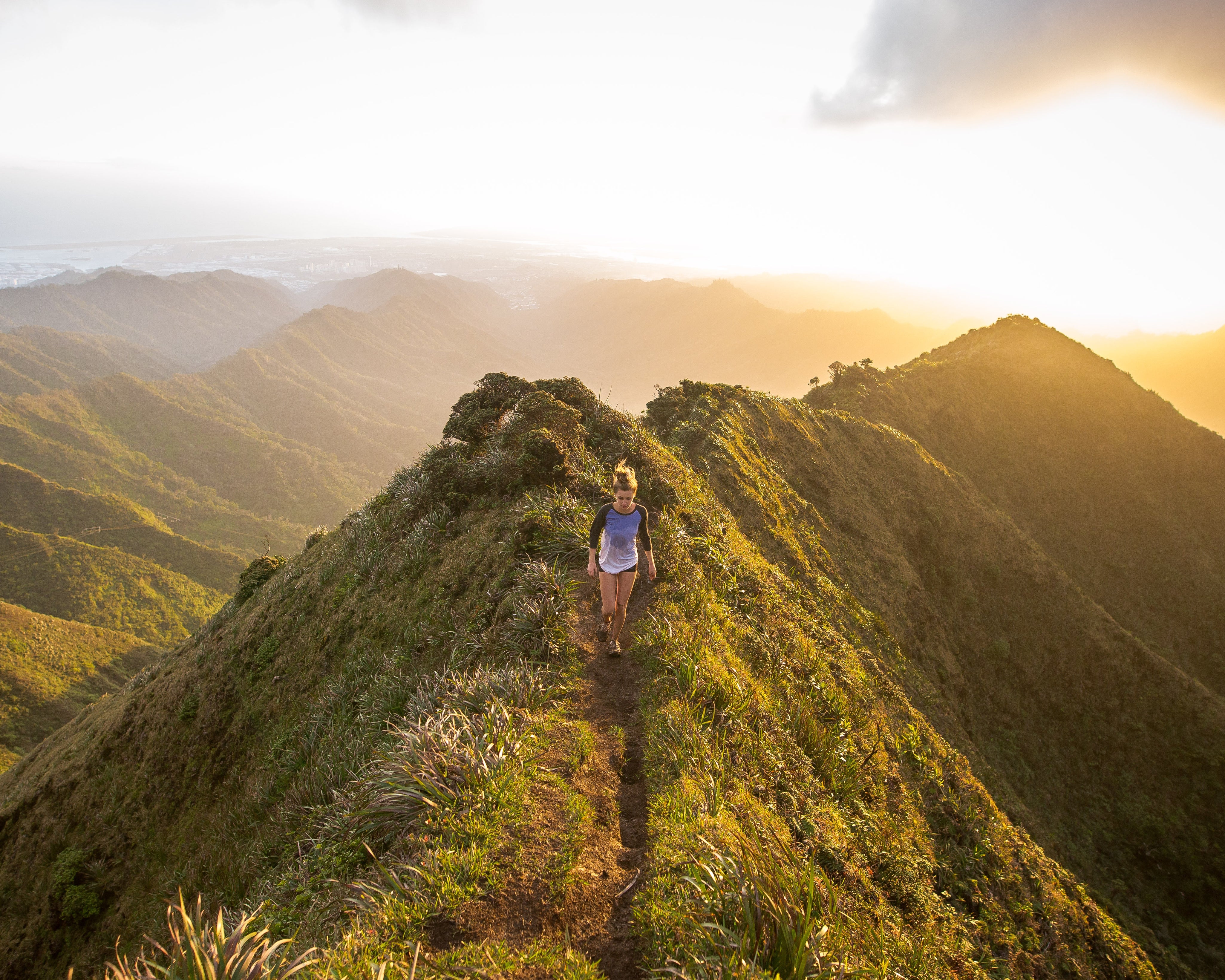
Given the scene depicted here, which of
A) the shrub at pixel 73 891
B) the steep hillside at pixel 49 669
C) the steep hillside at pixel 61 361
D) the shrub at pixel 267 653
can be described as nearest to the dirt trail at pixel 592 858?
the shrub at pixel 267 653

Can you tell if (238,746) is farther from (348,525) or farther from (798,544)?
(798,544)

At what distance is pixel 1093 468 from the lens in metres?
37.4

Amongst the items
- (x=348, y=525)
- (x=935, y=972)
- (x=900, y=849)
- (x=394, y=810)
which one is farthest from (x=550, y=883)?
(x=348, y=525)

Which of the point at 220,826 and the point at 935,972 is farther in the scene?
the point at 220,826

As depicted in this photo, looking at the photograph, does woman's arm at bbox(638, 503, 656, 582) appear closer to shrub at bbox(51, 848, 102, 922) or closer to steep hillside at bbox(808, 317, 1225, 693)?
shrub at bbox(51, 848, 102, 922)

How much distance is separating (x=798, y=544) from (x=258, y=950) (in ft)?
50.5

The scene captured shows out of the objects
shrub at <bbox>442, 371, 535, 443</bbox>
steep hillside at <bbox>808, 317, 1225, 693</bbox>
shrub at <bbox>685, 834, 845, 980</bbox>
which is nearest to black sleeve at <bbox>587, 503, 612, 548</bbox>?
shrub at <bbox>685, 834, 845, 980</bbox>

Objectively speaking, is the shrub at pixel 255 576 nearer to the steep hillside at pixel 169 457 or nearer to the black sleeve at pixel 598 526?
the black sleeve at pixel 598 526

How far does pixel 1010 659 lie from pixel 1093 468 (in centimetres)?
2534

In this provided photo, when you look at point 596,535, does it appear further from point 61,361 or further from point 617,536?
point 61,361

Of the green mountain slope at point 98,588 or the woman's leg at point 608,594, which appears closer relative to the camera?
the woman's leg at point 608,594

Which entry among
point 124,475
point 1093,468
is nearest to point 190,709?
point 1093,468

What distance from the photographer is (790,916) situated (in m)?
3.62

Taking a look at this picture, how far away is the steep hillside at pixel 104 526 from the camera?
7950cm
